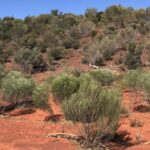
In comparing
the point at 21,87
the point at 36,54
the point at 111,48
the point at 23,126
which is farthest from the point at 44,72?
the point at 23,126

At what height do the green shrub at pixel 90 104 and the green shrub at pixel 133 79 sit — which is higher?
the green shrub at pixel 133 79

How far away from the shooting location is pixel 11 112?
26188 mm

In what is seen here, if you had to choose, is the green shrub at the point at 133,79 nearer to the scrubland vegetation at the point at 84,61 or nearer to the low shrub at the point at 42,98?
the scrubland vegetation at the point at 84,61

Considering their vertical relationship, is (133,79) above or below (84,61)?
below

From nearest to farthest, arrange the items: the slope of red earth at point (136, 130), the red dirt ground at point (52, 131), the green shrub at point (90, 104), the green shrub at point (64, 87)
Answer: the red dirt ground at point (52, 131)
the green shrub at point (90, 104)
the slope of red earth at point (136, 130)
the green shrub at point (64, 87)

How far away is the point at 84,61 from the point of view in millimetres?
45531

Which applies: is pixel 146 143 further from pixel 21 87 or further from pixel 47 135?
pixel 21 87

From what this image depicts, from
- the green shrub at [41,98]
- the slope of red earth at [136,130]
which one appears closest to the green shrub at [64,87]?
the green shrub at [41,98]

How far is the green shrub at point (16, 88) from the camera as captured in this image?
27.1 m

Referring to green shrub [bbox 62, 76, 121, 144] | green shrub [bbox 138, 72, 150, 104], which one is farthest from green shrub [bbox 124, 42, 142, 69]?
green shrub [bbox 62, 76, 121, 144]

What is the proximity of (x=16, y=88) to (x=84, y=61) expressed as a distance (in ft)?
63.0

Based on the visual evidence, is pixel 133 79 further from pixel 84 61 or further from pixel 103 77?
pixel 84 61

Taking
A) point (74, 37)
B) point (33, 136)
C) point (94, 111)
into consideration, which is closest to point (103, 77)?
point (33, 136)

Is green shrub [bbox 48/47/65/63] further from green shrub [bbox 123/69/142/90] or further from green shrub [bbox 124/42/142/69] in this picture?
green shrub [bbox 123/69/142/90]
